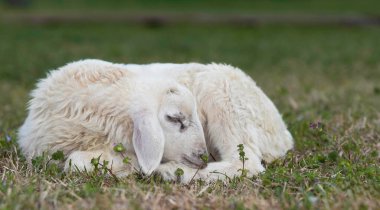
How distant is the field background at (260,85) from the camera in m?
3.55

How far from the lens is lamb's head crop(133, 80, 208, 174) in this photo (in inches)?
158

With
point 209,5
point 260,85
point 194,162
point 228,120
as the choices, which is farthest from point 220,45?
point 209,5

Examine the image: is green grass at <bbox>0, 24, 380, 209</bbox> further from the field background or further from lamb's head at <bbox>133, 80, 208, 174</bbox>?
lamb's head at <bbox>133, 80, 208, 174</bbox>

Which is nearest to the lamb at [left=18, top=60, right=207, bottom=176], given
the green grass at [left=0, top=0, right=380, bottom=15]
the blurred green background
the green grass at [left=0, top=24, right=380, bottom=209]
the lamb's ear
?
the lamb's ear

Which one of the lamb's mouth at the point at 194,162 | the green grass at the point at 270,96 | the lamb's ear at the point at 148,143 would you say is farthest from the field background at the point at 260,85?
the lamb's mouth at the point at 194,162

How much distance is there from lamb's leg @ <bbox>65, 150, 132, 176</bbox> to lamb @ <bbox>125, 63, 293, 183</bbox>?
→ 260 mm

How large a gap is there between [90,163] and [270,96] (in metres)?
3.96

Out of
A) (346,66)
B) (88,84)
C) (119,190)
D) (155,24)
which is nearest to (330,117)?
(88,84)

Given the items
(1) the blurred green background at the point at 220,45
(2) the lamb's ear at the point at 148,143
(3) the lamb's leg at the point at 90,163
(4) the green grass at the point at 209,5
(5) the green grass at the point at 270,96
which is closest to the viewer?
(5) the green grass at the point at 270,96

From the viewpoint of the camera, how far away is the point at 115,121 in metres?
4.36

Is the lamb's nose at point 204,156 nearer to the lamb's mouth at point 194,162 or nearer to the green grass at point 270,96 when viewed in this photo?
the lamb's mouth at point 194,162

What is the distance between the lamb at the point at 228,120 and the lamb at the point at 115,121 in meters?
0.19

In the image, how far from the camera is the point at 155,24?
17.8 meters

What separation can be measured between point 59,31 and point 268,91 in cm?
890
